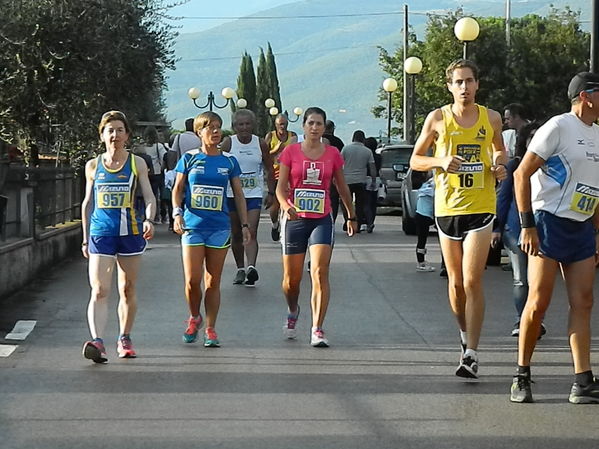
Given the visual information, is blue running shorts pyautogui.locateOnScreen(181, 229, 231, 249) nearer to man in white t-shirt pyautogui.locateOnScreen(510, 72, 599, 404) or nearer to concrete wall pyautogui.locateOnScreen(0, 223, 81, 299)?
man in white t-shirt pyautogui.locateOnScreen(510, 72, 599, 404)

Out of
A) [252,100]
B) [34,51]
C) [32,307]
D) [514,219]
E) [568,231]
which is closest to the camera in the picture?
[568,231]

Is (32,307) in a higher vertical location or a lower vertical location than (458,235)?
lower

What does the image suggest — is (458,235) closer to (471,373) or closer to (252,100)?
(471,373)

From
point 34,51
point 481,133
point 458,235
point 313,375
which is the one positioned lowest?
point 313,375

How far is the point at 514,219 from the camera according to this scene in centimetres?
1081

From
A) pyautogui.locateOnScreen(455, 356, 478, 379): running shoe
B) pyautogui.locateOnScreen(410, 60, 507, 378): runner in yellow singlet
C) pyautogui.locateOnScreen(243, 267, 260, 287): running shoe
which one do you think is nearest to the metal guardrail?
pyautogui.locateOnScreen(243, 267, 260, 287): running shoe

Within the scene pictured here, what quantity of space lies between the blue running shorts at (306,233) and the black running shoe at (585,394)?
2.99 m

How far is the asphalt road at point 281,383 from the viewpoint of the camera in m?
7.06

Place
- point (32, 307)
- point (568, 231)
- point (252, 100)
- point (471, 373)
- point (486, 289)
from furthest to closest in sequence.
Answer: point (252, 100)
point (486, 289)
point (32, 307)
point (471, 373)
point (568, 231)

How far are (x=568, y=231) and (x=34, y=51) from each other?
15714mm

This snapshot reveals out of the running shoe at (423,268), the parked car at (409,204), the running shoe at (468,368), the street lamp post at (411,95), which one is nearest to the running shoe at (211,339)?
the running shoe at (468,368)

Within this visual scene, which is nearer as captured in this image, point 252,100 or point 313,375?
point 313,375

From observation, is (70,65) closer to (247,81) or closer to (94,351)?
(94,351)

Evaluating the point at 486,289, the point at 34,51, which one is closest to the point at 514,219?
the point at 486,289
